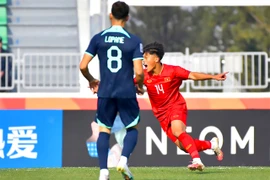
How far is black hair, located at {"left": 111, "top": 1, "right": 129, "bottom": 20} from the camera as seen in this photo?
1288cm

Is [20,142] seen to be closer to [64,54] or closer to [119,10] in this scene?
[64,54]

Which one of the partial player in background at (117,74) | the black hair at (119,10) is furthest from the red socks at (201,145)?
the black hair at (119,10)

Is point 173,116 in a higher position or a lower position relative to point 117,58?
lower

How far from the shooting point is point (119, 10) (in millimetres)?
12891

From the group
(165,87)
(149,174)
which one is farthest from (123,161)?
(165,87)

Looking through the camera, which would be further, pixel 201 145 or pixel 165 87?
pixel 201 145

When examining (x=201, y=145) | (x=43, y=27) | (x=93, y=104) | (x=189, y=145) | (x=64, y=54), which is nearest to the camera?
(x=189, y=145)

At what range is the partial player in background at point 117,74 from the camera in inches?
505

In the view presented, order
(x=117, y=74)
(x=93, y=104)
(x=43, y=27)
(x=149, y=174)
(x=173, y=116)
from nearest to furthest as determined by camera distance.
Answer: (x=117, y=74) → (x=149, y=174) → (x=173, y=116) → (x=93, y=104) → (x=43, y=27)

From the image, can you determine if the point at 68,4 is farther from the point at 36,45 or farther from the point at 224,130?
the point at 224,130

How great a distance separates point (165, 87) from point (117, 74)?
2.75 metres

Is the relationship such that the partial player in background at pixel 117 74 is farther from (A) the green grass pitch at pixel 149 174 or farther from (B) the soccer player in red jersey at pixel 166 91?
(B) the soccer player in red jersey at pixel 166 91

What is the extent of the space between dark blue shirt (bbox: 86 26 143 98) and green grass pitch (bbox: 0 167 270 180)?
1.66 m

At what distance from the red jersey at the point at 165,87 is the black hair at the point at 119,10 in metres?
2.67
